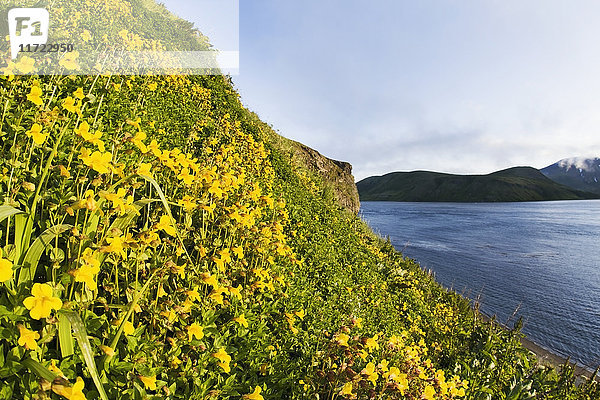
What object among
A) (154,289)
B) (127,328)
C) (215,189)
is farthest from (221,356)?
(215,189)

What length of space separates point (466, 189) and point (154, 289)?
13928cm

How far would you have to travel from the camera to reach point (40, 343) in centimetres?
139

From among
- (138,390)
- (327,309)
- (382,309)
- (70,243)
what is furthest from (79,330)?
(382,309)

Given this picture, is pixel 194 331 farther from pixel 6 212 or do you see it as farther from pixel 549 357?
pixel 549 357

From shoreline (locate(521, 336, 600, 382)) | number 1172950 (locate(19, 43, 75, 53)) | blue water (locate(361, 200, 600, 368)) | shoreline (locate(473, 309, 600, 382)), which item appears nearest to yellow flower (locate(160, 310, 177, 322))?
number 1172950 (locate(19, 43, 75, 53))

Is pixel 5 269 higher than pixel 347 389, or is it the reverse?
pixel 5 269

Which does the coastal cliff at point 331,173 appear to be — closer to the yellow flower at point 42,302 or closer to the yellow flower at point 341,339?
the yellow flower at point 341,339

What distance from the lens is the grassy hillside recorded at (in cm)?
146

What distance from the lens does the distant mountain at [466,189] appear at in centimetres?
11700

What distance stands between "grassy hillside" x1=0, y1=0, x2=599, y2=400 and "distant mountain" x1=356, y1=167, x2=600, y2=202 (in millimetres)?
126566

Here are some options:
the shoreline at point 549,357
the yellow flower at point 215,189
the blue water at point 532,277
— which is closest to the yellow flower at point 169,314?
the yellow flower at point 215,189

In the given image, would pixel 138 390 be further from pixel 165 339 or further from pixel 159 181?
pixel 159 181

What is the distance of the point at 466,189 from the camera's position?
411ft

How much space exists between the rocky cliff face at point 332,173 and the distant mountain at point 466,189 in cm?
11209
